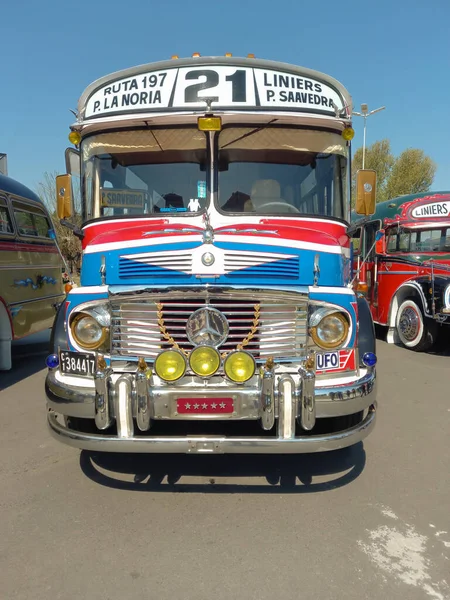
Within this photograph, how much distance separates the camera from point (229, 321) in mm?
2855

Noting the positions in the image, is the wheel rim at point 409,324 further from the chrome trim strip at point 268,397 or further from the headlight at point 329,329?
the chrome trim strip at point 268,397

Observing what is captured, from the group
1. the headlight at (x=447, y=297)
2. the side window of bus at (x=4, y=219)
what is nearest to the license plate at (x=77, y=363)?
the side window of bus at (x=4, y=219)

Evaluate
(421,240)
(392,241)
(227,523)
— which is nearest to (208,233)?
(227,523)

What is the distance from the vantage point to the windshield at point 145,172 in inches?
142

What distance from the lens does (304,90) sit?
3.62 metres

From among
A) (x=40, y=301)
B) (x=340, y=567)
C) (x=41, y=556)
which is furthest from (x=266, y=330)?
(x=40, y=301)

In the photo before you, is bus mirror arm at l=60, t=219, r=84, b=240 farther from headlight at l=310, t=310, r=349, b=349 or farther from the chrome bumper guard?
headlight at l=310, t=310, r=349, b=349

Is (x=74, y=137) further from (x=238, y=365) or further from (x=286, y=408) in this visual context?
(x=286, y=408)

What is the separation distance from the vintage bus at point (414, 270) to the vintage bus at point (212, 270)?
4.50 m

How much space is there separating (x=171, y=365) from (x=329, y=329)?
101 cm

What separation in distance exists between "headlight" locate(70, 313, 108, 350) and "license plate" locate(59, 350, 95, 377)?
74 millimetres

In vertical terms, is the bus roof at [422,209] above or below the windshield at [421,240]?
above

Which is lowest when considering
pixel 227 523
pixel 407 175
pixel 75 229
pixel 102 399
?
pixel 227 523

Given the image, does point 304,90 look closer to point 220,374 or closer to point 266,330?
point 266,330
